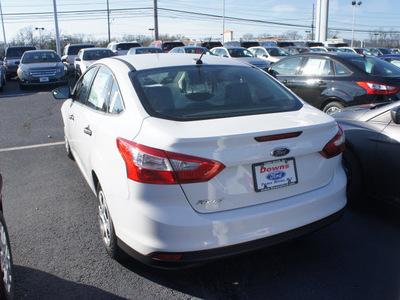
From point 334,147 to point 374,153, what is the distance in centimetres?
114

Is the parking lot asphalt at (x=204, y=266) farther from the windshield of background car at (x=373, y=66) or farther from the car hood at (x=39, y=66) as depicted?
the car hood at (x=39, y=66)

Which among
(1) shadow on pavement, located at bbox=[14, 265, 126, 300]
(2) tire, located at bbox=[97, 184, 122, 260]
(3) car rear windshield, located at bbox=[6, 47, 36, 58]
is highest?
(3) car rear windshield, located at bbox=[6, 47, 36, 58]

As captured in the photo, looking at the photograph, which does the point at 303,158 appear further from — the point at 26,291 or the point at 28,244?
the point at 28,244

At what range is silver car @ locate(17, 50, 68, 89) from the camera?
1568 cm

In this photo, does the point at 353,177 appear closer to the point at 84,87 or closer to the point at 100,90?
the point at 100,90

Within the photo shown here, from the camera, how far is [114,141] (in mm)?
2789

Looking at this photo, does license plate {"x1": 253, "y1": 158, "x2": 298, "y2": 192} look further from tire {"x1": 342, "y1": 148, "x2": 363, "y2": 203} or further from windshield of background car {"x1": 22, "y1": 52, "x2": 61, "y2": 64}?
windshield of background car {"x1": 22, "y1": 52, "x2": 61, "y2": 64}

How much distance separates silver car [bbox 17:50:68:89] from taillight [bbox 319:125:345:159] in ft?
49.7

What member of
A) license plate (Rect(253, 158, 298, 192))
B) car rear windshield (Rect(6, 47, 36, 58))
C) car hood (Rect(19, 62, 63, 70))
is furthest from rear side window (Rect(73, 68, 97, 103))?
car rear windshield (Rect(6, 47, 36, 58))

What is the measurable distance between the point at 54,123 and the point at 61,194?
196 inches

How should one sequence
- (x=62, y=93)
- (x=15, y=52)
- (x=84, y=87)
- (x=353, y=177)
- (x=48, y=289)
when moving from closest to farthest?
(x=48, y=289) < (x=353, y=177) < (x=84, y=87) < (x=62, y=93) < (x=15, y=52)

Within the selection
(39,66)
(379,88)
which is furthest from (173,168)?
(39,66)

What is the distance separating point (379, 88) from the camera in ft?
22.7

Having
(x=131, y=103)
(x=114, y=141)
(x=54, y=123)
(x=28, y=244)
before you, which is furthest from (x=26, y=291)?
(x=54, y=123)
